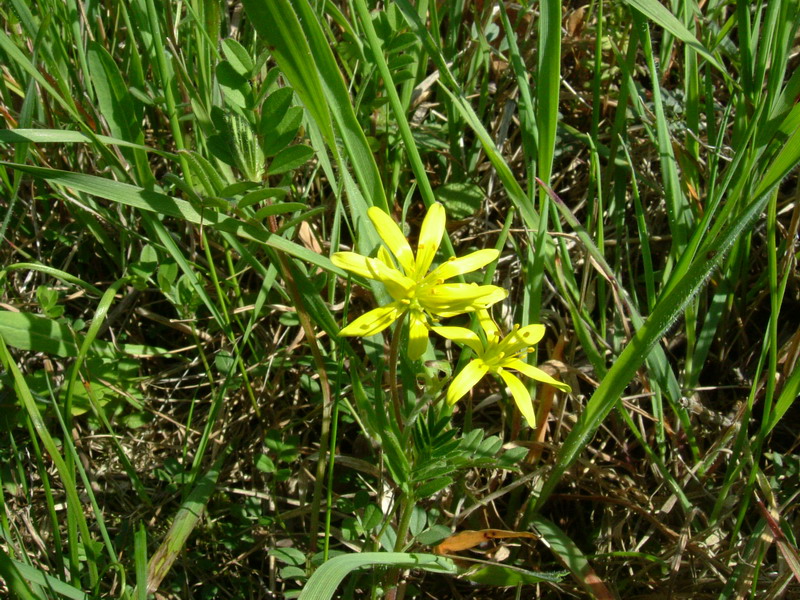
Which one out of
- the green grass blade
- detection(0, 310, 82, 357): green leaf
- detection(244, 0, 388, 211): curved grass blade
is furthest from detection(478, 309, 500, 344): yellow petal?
detection(0, 310, 82, 357): green leaf

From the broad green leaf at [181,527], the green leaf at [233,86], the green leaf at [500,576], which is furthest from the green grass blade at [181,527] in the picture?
the green leaf at [233,86]

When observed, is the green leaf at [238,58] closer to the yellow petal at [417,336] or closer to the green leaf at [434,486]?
the yellow petal at [417,336]

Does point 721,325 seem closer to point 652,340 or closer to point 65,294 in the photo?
point 652,340

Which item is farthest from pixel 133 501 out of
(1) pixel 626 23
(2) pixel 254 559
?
(1) pixel 626 23

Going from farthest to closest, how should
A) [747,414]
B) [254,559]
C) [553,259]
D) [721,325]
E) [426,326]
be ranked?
1. [721,325]
2. [254,559]
3. [553,259]
4. [747,414]
5. [426,326]

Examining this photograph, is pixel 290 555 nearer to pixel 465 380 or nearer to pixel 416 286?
pixel 465 380

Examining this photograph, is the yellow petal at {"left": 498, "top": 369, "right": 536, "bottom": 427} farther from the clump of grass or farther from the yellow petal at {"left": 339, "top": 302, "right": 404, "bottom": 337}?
the yellow petal at {"left": 339, "top": 302, "right": 404, "bottom": 337}

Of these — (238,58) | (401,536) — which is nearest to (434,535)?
(401,536)
